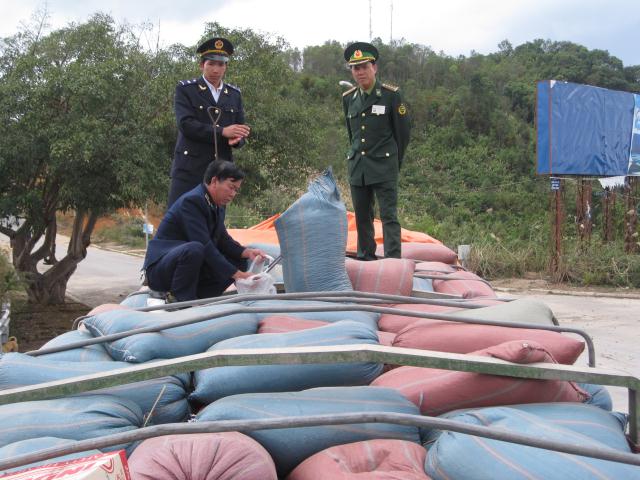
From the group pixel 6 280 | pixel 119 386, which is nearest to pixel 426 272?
pixel 119 386

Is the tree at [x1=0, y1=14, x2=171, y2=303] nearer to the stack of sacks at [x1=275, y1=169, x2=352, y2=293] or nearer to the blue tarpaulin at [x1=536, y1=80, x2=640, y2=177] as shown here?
the blue tarpaulin at [x1=536, y1=80, x2=640, y2=177]

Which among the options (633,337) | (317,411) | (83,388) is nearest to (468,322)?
(317,411)

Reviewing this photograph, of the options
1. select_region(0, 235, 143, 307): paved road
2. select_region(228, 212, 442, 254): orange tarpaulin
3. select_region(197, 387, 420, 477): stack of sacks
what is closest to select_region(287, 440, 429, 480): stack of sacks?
select_region(197, 387, 420, 477): stack of sacks

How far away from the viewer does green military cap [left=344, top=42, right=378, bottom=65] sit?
4.54m

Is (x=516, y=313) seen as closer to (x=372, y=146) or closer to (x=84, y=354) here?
(x=84, y=354)

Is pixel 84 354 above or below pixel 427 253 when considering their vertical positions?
below

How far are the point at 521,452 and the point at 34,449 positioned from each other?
1033 mm

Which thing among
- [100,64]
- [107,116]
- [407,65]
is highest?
[407,65]

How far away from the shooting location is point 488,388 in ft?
5.93

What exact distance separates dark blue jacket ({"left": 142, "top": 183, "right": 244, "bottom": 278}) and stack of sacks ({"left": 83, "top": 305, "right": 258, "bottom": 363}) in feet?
3.01

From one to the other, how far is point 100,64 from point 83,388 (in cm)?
844

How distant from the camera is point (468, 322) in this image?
85.7 inches

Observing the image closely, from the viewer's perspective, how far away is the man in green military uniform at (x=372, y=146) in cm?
478

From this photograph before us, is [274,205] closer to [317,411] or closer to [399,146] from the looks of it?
[399,146]
